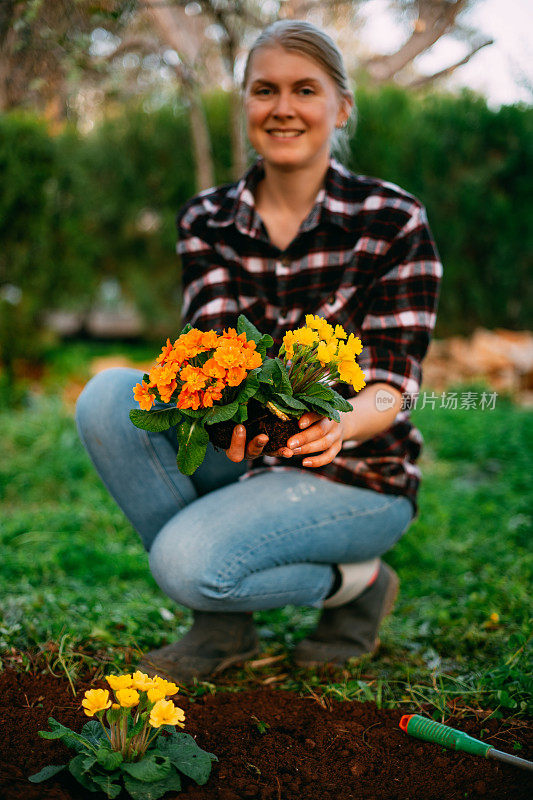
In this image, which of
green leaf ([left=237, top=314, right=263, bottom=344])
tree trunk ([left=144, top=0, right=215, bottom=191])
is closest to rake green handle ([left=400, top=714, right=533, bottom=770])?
green leaf ([left=237, top=314, right=263, bottom=344])

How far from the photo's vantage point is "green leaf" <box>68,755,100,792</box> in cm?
119

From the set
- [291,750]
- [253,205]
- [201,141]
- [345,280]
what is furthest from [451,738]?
[201,141]

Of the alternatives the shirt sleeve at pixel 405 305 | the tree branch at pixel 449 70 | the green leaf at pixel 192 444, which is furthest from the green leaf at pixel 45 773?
the tree branch at pixel 449 70

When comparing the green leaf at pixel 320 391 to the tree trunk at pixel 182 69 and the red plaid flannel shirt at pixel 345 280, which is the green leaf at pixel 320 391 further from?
the tree trunk at pixel 182 69

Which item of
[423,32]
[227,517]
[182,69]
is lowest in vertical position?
[227,517]

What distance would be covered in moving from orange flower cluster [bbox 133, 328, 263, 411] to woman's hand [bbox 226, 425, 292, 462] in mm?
129

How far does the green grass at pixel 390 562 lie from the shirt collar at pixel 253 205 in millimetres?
1233

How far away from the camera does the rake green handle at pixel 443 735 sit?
1.39m

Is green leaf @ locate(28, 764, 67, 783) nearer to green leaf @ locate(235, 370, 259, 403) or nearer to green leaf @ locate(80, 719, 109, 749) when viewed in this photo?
green leaf @ locate(80, 719, 109, 749)

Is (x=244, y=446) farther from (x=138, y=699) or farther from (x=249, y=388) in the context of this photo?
(x=138, y=699)

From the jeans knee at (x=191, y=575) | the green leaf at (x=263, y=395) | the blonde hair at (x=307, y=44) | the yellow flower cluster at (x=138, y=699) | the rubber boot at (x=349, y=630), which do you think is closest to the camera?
the yellow flower cluster at (x=138, y=699)

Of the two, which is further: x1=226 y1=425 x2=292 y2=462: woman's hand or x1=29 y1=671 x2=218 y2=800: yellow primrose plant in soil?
x1=226 y1=425 x2=292 y2=462: woman's hand

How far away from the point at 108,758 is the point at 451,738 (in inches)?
27.4

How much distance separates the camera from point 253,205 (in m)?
2.08
